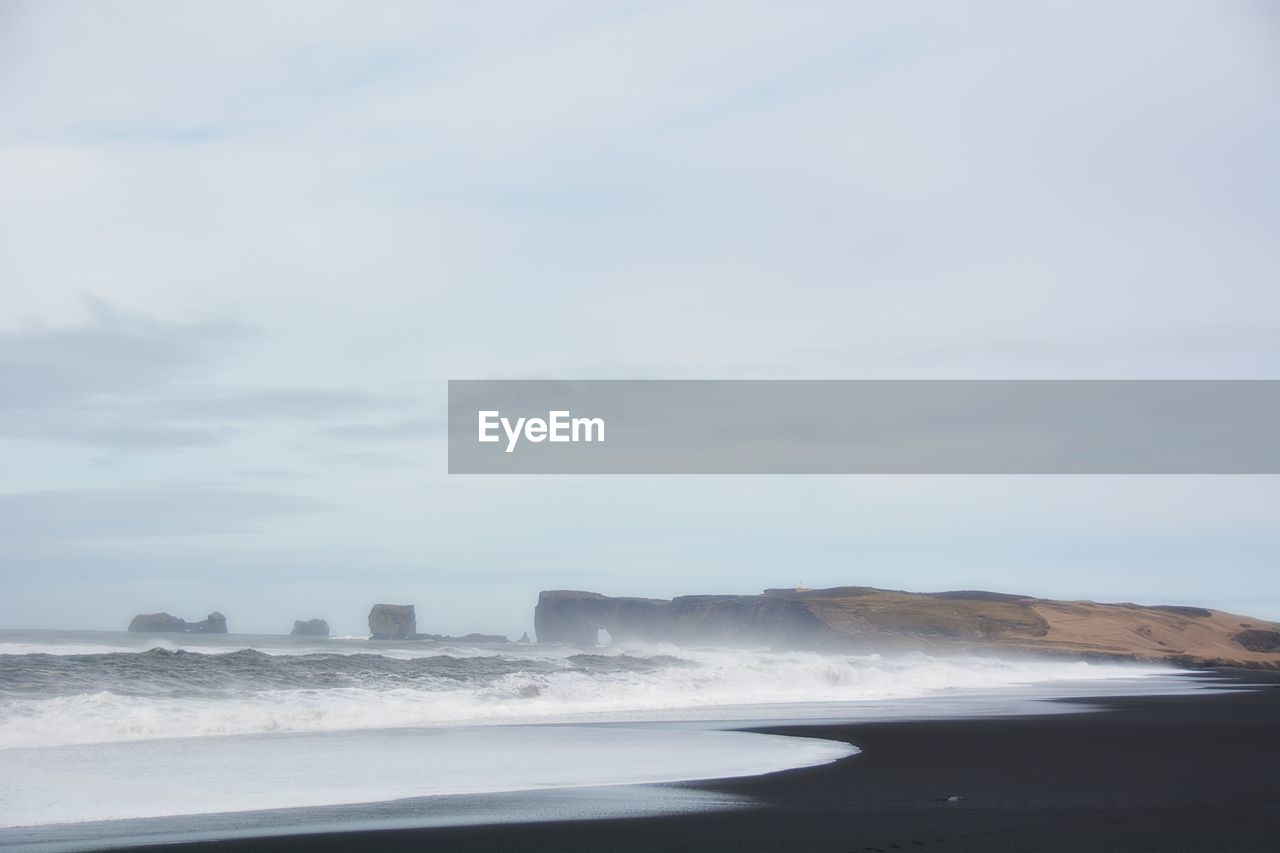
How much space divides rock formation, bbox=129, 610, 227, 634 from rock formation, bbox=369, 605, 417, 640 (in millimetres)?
13053

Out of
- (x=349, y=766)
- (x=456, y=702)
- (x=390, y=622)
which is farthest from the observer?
(x=390, y=622)

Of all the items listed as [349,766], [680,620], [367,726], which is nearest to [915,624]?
[680,620]

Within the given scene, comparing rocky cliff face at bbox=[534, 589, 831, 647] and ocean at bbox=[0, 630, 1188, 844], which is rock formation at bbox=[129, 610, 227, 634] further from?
ocean at bbox=[0, 630, 1188, 844]

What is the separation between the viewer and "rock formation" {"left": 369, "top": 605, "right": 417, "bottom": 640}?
309ft

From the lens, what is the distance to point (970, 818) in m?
10.5

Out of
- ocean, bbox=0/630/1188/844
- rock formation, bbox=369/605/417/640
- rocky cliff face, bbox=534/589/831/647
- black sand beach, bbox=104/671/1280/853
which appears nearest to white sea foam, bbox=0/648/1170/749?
ocean, bbox=0/630/1188/844

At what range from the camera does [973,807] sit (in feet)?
36.7

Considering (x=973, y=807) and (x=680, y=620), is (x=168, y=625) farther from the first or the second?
(x=973, y=807)

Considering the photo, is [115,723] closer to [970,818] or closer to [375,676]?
[375,676]

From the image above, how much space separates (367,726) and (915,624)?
208 feet

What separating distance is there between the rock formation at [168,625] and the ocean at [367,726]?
6964 cm

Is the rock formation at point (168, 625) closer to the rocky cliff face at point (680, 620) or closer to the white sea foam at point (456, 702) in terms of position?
the rocky cliff face at point (680, 620)

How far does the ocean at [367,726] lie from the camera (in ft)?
40.4

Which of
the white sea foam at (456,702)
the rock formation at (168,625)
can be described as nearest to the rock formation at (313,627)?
the rock formation at (168,625)
